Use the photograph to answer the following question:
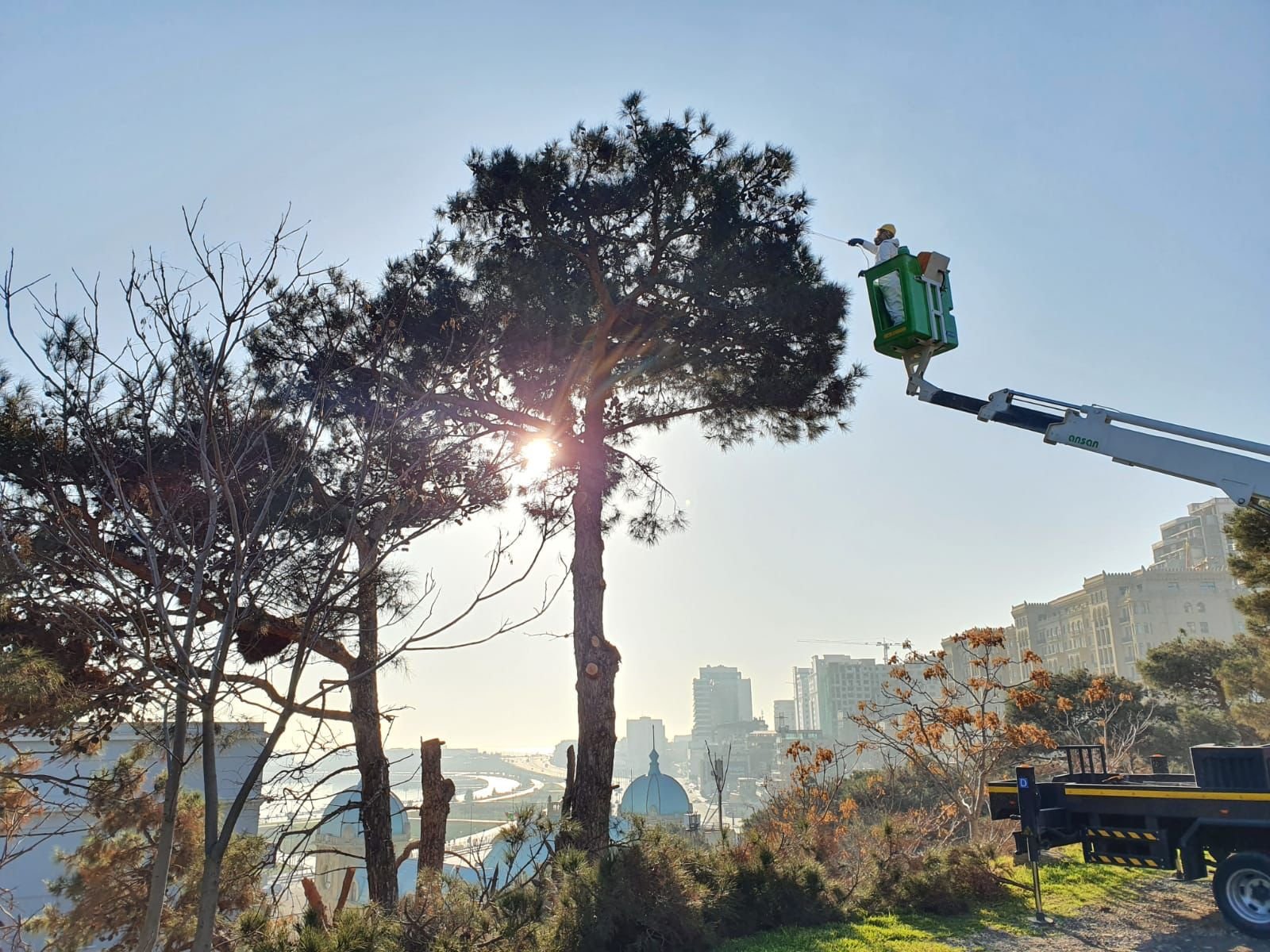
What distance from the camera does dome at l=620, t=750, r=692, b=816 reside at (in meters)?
19.7

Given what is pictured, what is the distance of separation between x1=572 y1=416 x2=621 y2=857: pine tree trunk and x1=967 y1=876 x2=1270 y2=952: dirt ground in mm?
3372

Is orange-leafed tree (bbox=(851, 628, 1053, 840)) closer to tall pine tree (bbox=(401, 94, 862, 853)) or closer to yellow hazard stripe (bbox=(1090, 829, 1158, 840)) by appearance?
yellow hazard stripe (bbox=(1090, 829, 1158, 840))

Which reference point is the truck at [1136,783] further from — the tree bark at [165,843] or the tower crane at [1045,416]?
the tree bark at [165,843]

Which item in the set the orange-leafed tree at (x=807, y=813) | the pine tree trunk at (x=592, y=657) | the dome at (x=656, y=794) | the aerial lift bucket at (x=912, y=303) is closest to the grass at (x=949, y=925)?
the orange-leafed tree at (x=807, y=813)

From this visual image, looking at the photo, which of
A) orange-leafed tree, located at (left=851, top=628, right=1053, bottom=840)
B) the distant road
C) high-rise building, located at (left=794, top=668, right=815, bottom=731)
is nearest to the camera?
orange-leafed tree, located at (left=851, top=628, right=1053, bottom=840)

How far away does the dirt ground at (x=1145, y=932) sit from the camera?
588cm

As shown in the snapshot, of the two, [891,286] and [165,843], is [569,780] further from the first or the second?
[891,286]

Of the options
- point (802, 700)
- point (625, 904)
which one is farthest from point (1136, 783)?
point (802, 700)

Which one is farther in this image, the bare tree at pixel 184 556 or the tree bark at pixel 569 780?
the tree bark at pixel 569 780

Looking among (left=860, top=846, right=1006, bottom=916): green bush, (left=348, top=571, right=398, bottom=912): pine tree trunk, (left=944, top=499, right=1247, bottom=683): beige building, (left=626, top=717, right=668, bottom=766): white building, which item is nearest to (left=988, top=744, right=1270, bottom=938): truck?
(left=860, top=846, right=1006, bottom=916): green bush

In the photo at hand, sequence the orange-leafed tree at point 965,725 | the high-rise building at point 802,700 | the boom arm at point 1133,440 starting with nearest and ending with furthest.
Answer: the boom arm at point 1133,440
the orange-leafed tree at point 965,725
the high-rise building at point 802,700

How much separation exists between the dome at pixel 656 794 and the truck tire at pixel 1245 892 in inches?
564

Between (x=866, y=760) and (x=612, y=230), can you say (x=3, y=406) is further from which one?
(x=866, y=760)

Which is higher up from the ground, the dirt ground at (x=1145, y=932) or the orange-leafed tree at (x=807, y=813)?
the orange-leafed tree at (x=807, y=813)
